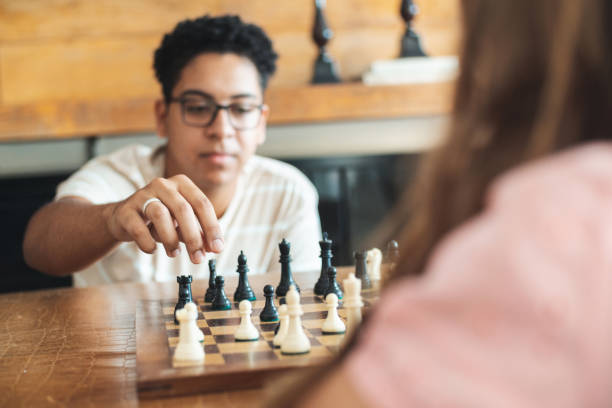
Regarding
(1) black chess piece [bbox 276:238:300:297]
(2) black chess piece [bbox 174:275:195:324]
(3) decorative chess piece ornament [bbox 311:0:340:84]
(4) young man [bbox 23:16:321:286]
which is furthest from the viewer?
(3) decorative chess piece ornament [bbox 311:0:340:84]

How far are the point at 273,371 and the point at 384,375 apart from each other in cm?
45

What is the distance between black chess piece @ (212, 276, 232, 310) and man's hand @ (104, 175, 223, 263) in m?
0.08

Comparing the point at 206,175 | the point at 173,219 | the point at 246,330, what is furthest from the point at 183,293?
the point at 206,175

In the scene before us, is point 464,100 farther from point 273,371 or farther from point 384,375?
point 273,371

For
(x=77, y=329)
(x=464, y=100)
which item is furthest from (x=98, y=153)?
(x=464, y=100)

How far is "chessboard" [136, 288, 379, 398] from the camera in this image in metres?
0.90

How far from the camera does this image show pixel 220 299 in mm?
1407

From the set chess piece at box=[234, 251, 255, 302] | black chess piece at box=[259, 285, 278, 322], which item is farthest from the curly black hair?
black chess piece at box=[259, 285, 278, 322]

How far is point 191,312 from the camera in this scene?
104 cm

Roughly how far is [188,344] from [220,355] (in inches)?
1.9

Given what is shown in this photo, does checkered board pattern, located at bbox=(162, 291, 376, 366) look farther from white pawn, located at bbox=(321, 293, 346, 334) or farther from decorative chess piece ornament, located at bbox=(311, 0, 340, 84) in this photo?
decorative chess piece ornament, located at bbox=(311, 0, 340, 84)

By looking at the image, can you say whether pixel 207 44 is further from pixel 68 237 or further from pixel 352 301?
pixel 352 301

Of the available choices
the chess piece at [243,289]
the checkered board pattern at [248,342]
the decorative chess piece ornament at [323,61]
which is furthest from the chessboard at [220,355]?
the decorative chess piece ornament at [323,61]

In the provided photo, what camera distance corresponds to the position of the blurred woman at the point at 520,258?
1.56ft
